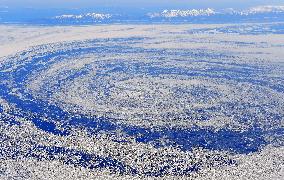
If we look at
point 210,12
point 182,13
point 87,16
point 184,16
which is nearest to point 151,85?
point 87,16

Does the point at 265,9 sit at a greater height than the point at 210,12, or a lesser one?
lesser

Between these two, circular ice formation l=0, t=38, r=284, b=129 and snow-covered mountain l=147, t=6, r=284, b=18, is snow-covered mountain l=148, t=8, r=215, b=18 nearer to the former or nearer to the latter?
snow-covered mountain l=147, t=6, r=284, b=18

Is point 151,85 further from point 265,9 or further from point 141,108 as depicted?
point 265,9

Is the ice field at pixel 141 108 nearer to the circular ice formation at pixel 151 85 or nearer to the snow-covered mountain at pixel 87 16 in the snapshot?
the circular ice formation at pixel 151 85

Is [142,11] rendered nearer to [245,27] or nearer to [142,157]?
[245,27]

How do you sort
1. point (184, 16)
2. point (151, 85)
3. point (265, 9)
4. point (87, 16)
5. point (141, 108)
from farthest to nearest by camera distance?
point (265, 9), point (184, 16), point (87, 16), point (151, 85), point (141, 108)

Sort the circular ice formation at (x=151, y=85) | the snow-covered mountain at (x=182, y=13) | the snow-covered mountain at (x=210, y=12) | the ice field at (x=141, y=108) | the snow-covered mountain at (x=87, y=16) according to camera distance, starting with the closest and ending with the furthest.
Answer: the ice field at (x=141, y=108)
the circular ice formation at (x=151, y=85)
the snow-covered mountain at (x=87, y=16)
the snow-covered mountain at (x=182, y=13)
the snow-covered mountain at (x=210, y=12)

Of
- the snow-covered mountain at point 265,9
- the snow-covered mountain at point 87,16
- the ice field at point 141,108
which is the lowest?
the ice field at point 141,108

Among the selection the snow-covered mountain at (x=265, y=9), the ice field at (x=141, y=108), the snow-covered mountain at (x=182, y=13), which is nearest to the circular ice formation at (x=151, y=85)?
the ice field at (x=141, y=108)

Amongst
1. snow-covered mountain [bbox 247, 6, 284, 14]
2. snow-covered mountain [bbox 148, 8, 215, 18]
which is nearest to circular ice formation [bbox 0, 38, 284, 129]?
snow-covered mountain [bbox 148, 8, 215, 18]
